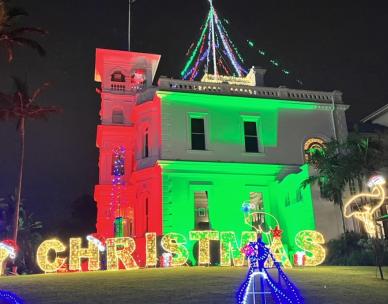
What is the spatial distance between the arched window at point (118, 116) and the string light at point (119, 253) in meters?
11.5

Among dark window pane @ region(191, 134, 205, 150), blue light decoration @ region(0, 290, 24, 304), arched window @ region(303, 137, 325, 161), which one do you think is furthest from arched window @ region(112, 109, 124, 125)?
blue light decoration @ region(0, 290, 24, 304)

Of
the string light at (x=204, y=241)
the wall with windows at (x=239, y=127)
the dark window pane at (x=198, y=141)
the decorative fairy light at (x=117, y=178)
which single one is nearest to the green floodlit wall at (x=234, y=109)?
the wall with windows at (x=239, y=127)

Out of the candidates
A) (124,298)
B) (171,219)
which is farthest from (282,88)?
(124,298)

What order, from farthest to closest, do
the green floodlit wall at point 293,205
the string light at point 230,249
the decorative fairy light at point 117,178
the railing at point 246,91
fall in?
the decorative fairy light at point 117,178 < the railing at point 246,91 < the green floodlit wall at point 293,205 < the string light at point 230,249

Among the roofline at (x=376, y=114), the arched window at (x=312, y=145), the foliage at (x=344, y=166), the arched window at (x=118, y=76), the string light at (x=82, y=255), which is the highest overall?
the arched window at (x=118, y=76)

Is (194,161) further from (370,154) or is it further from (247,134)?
(370,154)

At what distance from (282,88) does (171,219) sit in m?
10.8

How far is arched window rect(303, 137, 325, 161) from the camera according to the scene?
90.9 ft

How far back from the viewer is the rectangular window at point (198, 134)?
2606cm

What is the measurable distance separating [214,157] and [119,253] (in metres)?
8.27

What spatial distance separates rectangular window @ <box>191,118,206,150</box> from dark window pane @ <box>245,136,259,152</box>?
2688 mm

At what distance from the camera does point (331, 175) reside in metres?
22.5

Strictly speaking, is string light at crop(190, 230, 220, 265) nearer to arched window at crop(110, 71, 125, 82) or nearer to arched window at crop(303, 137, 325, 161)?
arched window at crop(303, 137, 325, 161)

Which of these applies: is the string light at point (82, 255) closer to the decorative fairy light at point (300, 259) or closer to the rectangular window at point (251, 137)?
the decorative fairy light at point (300, 259)
